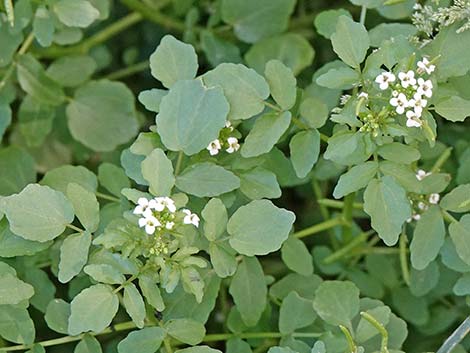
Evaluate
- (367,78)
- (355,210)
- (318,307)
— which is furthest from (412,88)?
(355,210)

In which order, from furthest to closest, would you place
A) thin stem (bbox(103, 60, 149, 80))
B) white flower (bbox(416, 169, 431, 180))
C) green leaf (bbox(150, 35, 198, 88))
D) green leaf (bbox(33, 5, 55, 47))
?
thin stem (bbox(103, 60, 149, 80)) → green leaf (bbox(33, 5, 55, 47)) → white flower (bbox(416, 169, 431, 180)) → green leaf (bbox(150, 35, 198, 88))

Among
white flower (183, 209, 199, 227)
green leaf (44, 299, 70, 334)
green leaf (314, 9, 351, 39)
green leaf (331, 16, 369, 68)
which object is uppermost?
green leaf (331, 16, 369, 68)

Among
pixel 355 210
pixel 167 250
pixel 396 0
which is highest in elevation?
pixel 396 0

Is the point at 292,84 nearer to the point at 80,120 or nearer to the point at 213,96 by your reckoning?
the point at 213,96

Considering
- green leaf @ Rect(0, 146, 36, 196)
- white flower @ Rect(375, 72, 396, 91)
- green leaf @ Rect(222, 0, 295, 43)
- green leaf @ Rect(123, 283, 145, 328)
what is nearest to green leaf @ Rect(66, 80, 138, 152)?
green leaf @ Rect(0, 146, 36, 196)

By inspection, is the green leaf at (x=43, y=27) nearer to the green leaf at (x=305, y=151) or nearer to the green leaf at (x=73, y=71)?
the green leaf at (x=73, y=71)

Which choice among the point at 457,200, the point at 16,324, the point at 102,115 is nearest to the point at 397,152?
the point at 457,200

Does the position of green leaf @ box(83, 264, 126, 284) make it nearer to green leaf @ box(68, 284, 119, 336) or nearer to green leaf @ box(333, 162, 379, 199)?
green leaf @ box(68, 284, 119, 336)
